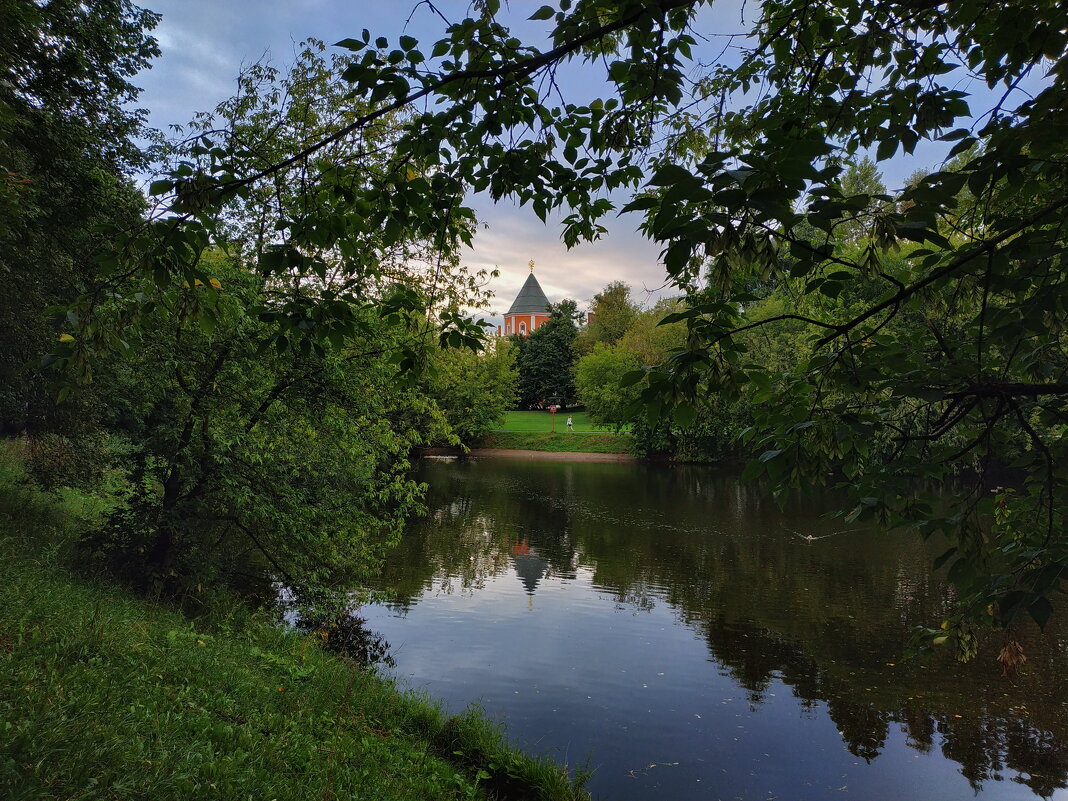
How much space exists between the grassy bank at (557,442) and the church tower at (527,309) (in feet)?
160

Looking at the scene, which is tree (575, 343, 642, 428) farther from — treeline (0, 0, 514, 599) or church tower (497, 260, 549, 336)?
church tower (497, 260, 549, 336)

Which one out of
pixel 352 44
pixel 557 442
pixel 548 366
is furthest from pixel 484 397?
pixel 352 44

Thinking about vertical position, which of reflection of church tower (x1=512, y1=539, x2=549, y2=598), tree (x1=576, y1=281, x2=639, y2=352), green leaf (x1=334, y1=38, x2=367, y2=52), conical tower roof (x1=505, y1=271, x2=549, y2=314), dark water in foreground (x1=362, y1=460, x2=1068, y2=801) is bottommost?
reflection of church tower (x1=512, y1=539, x2=549, y2=598)

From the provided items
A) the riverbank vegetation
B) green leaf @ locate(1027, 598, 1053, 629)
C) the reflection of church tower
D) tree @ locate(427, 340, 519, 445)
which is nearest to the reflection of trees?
the reflection of church tower

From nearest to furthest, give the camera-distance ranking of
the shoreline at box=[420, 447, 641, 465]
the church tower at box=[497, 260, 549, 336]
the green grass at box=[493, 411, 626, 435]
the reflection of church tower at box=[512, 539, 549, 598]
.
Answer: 1. the reflection of church tower at box=[512, 539, 549, 598]
2. the shoreline at box=[420, 447, 641, 465]
3. the green grass at box=[493, 411, 626, 435]
4. the church tower at box=[497, 260, 549, 336]

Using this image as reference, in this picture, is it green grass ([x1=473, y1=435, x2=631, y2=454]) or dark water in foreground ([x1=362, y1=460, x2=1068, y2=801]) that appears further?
green grass ([x1=473, y1=435, x2=631, y2=454])

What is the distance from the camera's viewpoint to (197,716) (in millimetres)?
4465

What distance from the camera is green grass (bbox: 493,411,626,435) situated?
175 feet

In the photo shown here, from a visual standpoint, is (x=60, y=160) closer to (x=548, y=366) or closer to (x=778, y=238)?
(x=778, y=238)

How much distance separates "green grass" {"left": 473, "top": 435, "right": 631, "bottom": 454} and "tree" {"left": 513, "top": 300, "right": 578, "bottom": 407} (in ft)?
51.8

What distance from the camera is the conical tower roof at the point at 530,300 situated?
100312 mm

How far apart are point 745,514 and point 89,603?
1936 centimetres

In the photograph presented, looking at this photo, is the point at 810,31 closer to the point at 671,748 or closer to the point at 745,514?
the point at 671,748

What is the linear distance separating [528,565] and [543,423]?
44.0 metres
